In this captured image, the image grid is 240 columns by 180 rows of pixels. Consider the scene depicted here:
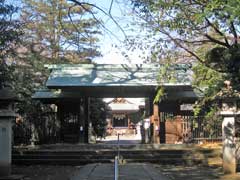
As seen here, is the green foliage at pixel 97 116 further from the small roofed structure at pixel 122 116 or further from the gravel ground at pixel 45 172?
the small roofed structure at pixel 122 116

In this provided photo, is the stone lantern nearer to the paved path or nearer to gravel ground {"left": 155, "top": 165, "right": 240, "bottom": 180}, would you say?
the paved path

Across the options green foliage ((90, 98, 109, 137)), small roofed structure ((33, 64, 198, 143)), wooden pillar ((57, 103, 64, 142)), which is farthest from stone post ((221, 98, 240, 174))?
green foliage ((90, 98, 109, 137))

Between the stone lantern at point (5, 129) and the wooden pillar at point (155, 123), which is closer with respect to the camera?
the stone lantern at point (5, 129)

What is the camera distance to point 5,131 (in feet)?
59.0

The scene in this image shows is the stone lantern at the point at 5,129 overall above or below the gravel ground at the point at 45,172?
above

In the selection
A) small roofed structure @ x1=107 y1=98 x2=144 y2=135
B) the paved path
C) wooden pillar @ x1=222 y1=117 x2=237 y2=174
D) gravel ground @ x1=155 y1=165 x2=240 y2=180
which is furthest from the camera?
small roofed structure @ x1=107 y1=98 x2=144 y2=135

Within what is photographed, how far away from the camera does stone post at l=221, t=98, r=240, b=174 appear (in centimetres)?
1948

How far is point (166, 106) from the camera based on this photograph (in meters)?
33.0

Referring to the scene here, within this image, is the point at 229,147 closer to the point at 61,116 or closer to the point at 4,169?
the point at 4,169

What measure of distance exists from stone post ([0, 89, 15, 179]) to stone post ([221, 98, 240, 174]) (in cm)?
772

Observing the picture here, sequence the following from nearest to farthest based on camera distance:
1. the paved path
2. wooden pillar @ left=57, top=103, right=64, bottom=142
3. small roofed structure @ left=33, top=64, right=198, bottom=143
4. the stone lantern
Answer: the paved path → the stone lantern → small roofed structure @ left=33, top=64, right=198, bottom=143 → wooden pillar @ left=57, top=103, right=64, bottom=142

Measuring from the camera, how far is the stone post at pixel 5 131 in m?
17.6

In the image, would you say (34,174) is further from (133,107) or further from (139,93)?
(133,107)

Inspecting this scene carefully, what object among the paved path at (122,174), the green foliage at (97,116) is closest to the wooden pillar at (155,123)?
the paved path at (122,174)
